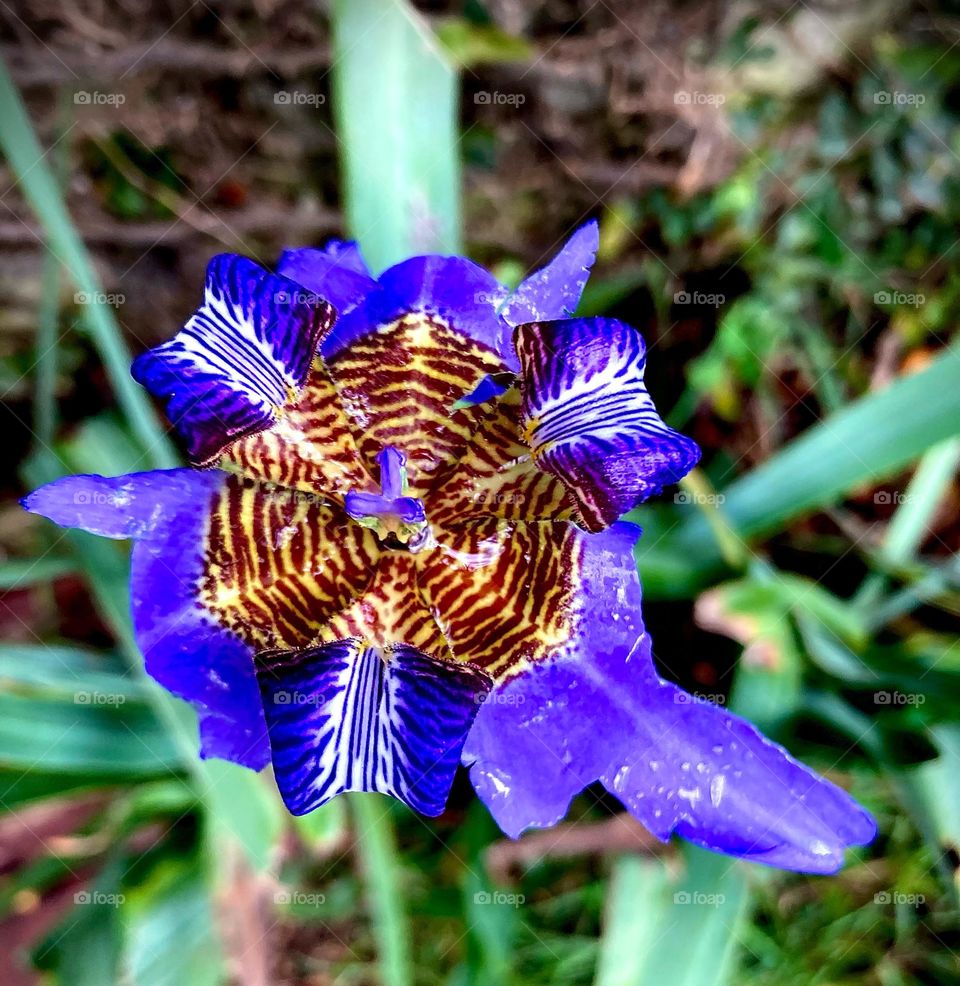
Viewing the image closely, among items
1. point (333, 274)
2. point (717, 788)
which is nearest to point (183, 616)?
point (333, 274)

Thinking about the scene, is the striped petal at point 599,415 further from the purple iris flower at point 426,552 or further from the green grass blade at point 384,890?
the green grass blade at point 384,890

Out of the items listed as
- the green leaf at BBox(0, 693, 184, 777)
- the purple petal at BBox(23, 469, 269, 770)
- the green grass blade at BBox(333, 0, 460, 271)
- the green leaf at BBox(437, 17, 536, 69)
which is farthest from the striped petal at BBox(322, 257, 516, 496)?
the green leaf at BBox(437, 17, 536, 69)

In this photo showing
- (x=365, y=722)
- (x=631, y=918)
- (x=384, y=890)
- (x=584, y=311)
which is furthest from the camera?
→ (x=584, y=311)

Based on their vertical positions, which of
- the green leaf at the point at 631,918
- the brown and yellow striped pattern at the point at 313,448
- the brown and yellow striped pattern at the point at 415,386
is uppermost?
the brown and yellow striped pattern at the point at 415,386

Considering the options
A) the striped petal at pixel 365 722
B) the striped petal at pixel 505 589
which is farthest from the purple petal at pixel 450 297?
the striped petal at pixel 365 722

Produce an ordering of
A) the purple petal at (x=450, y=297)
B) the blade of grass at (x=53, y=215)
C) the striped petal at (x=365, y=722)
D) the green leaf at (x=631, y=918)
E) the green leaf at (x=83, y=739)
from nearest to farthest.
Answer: the striped petal at (x=365, y=722), the purple petal at (x=450, y=297), the blade of grass at (x=53, y=215), the green leaf at (x=83, y=739), the green leaf at (x=631, y=918)

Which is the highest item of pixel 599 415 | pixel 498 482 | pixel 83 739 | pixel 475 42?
pixel 475 42

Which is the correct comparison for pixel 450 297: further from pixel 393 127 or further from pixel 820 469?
pixel 820 469
